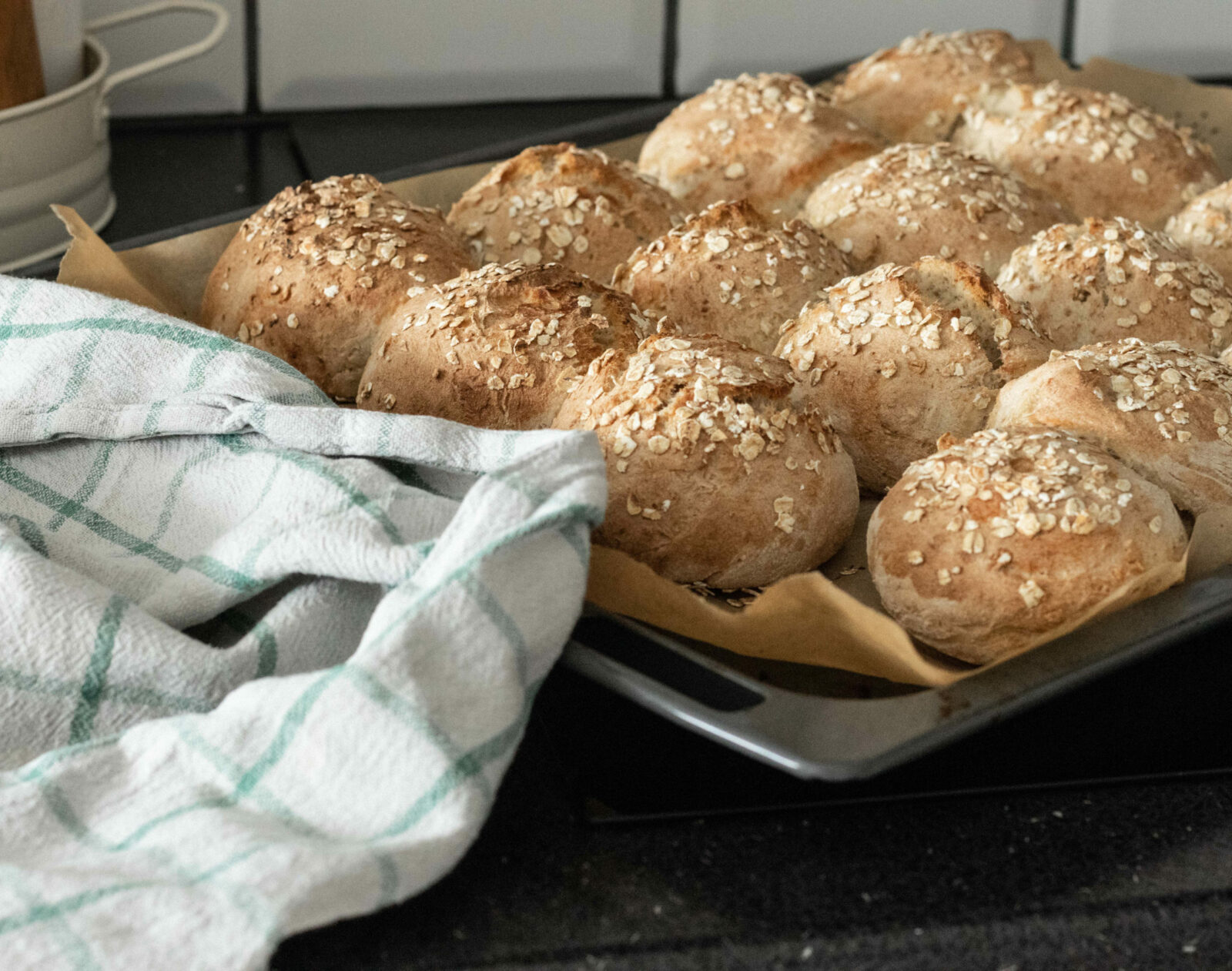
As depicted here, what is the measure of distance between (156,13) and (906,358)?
1191 millimetres

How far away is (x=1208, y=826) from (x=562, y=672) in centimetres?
37

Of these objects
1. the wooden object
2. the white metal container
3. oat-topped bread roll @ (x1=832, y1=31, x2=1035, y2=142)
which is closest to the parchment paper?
oat-topped bread roll @ (x1=832, y1=31, x2=1035, y2=142)

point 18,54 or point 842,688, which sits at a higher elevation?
point 18,54

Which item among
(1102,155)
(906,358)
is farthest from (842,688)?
(1102,155)

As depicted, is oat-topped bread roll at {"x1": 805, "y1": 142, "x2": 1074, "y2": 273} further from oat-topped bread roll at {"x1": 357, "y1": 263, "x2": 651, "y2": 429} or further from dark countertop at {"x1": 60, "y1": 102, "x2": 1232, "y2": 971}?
dark countertop at {"x1": 60, "y1": 102, "x2": 1232, "y2": 971}

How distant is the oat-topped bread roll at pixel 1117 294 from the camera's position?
1.09 metres

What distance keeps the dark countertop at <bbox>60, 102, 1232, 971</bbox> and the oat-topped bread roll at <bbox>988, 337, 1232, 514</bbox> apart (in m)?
0.15

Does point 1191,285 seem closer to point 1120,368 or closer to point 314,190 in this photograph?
point 1120,368

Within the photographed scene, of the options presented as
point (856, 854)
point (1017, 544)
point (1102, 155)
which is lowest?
point (856, 854)

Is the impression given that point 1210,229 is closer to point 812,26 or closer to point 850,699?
point 850,699

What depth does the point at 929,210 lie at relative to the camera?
1219 mm

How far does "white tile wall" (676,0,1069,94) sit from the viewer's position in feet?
6.88

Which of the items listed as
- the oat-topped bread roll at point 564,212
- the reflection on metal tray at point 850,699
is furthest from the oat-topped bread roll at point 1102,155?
the reflection on metal tray at point 850,699

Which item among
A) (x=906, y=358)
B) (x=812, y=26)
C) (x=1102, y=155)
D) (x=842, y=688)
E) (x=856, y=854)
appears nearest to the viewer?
(x=856, y=854)
